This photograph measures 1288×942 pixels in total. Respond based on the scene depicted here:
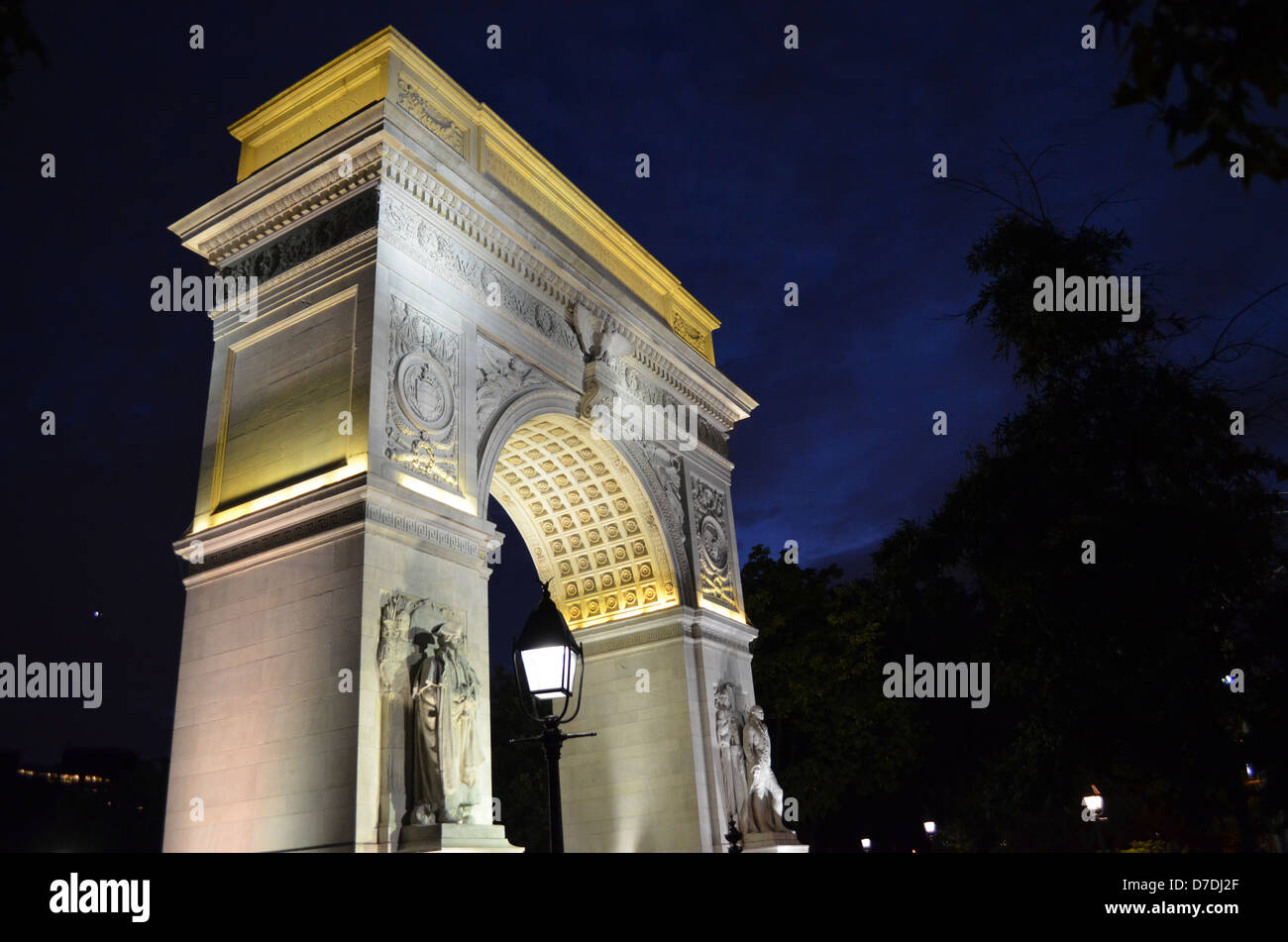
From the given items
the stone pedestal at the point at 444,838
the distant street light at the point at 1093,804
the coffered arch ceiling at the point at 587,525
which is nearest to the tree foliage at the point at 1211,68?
the stone pedestal at the point at 444,838

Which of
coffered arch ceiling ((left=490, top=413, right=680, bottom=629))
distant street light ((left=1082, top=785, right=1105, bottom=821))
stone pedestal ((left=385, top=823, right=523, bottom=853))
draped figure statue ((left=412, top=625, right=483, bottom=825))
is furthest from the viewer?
distant street light ((left=1082, top=785, right=1105, bottom=821))

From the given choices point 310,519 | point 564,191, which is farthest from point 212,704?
point 564,191

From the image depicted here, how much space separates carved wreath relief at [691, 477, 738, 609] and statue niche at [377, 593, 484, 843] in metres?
10.2

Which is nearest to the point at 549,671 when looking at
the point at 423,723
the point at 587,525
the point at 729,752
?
the point at 423,723

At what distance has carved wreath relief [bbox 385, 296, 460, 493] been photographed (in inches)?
616

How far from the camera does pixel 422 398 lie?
53.4 ft

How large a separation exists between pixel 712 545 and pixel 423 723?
1245 cm

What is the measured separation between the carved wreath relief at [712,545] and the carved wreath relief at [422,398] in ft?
29.7

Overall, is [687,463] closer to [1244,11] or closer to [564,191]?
[564,191]

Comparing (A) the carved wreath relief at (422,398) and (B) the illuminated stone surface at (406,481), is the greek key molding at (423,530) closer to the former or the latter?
(B) the illuminated stone surface at (406,481)

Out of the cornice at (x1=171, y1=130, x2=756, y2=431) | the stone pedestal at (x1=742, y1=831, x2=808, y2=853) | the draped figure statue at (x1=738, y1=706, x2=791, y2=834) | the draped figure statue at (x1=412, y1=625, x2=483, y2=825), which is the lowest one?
the stone pedestal at (x1=742, y1=831, x2=808, y2=853)

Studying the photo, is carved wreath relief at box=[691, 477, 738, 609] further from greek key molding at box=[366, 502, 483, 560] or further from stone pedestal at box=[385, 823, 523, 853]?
stone pedestal at box=[385, 823, 523, 853]

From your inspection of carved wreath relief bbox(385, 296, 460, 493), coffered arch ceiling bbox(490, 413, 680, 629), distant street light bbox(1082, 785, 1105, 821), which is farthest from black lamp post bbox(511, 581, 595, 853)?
distant street light bbox(1082, 785, 1105, 821)

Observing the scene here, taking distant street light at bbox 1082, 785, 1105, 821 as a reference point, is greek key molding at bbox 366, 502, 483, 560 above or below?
above
